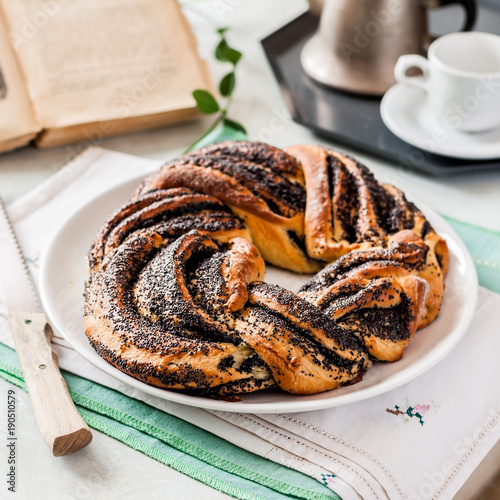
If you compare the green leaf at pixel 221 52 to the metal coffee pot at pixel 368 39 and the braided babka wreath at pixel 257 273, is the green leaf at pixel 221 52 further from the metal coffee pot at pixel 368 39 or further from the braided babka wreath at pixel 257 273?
the braided babka wreath at pixel 257 273

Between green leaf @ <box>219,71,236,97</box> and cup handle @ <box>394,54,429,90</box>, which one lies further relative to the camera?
green leaf @ <box>219,71,236,97</box>

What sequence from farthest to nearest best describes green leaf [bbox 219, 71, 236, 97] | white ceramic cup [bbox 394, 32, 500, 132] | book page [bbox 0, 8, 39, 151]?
1. green leaf [bbox 219, 71, 236, 97]
2. book page [bbox 0, 8, 39, 151]
3. white ceramic cup [bbox 394, 32, 500, 132]

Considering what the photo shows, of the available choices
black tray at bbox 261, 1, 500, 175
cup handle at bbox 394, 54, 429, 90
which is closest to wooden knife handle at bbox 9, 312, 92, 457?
black tray at bbox 261, 1, 500, 175

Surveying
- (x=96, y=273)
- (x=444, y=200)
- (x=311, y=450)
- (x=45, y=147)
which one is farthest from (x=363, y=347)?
(x=45, y=147)

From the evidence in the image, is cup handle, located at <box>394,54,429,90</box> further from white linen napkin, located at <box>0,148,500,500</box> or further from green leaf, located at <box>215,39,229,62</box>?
white linen napkin, located at <box>0,148,500,500</box>

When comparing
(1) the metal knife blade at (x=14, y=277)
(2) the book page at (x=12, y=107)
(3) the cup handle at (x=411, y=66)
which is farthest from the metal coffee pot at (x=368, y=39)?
(1) the metal knife blade at (x=14, y=277)
